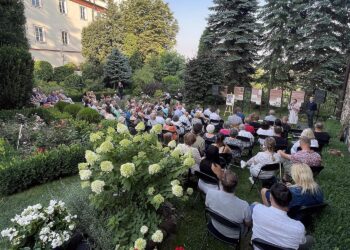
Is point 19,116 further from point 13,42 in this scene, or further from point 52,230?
point 52,230

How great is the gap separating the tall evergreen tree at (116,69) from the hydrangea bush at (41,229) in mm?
24328

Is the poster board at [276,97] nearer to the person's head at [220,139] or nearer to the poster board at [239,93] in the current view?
the poster board at [239,93]

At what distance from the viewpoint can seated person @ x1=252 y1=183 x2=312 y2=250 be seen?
2666 mm

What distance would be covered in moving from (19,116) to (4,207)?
5.90m

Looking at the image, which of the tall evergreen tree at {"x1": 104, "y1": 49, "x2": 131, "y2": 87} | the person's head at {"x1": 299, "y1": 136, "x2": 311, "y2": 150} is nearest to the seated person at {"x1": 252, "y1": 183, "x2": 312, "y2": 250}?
the person's head at {"x1": 299, "y1": 136, "x2": 311, "y2": 150}

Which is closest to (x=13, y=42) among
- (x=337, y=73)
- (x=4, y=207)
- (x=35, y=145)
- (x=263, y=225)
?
(x=35, y=145)

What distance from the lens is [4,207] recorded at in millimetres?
4855

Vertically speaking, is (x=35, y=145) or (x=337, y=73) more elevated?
(x=337, y=73)

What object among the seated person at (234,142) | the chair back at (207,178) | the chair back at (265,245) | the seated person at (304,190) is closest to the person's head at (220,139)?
the seated person at (234,142)

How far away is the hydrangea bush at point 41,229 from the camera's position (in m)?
2.84

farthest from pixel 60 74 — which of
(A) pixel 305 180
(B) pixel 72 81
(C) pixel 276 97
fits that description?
Result: (A) pixel 305 180

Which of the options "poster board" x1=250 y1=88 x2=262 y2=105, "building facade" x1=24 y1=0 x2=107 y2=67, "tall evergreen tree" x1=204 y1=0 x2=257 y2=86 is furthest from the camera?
"building facade" x1=24 y1=0 x2=107 y2=67

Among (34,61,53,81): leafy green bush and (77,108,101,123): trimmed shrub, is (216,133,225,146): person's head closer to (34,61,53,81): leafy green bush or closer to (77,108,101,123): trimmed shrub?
(77,108,101,123): trimmed shrub

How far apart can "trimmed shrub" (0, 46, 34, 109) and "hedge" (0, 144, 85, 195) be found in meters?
6.20
